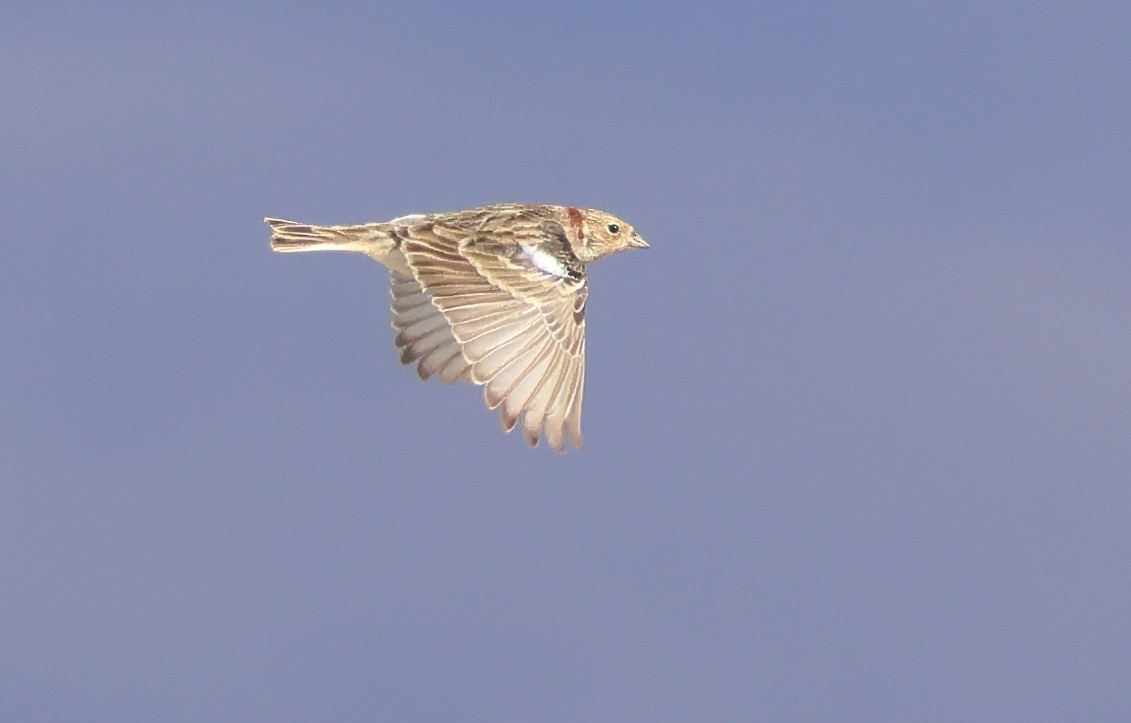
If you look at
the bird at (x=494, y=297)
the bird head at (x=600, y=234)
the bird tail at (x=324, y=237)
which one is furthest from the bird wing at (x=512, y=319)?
the bird head at (x=600, y=234)

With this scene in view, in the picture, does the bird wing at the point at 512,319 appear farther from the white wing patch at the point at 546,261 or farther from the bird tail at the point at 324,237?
Result: the bird tail at the point at 324,237

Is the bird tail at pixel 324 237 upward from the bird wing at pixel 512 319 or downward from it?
upward

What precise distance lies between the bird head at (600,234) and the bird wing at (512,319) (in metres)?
2.83

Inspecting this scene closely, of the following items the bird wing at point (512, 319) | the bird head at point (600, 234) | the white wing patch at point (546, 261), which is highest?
the bird head at point (600, 234)

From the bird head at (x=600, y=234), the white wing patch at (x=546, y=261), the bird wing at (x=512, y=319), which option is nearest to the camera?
the bird wing at (x=512, y=319)

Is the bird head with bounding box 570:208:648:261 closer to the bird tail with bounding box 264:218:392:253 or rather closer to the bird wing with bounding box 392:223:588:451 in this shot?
the bird wing with bounding box 392:223:588:451

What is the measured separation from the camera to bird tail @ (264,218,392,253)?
25.3 metres

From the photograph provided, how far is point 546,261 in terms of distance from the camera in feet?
81.0

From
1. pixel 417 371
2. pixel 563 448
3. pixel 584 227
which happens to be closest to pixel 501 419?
pixel 563 448

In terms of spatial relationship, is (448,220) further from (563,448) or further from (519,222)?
(563,448)

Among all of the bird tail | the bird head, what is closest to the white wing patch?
the bird tail

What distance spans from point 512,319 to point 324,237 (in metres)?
3.13

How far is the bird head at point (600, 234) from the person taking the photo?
27.8 meters

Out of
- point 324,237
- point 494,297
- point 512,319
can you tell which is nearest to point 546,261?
point 494,297
